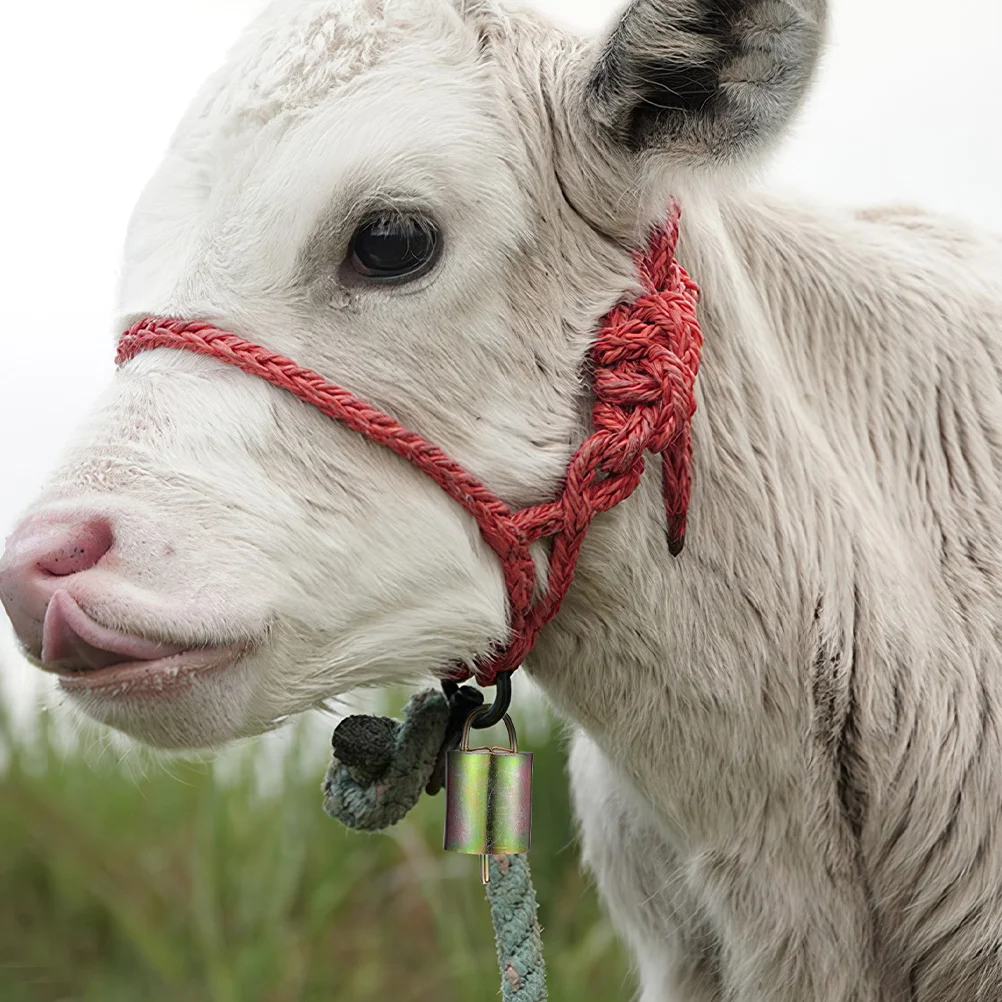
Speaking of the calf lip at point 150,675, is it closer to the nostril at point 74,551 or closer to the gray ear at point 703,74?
the nostril at point 74,551

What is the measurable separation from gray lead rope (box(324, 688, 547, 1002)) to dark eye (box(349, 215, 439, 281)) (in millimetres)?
869

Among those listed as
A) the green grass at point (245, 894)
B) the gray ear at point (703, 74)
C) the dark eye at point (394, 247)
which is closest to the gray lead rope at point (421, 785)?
the dark eye at point (394, 247)

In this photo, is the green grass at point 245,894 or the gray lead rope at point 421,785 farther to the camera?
the green grass at point 245,894

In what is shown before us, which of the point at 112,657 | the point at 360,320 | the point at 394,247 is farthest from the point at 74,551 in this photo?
the point at 394,247

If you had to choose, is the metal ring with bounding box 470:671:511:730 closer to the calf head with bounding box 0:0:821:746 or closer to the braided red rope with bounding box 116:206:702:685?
the braided red rope with bounding box 116:206:702:685

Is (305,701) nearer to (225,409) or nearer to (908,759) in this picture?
(225,409)

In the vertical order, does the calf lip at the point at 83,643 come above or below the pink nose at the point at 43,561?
below

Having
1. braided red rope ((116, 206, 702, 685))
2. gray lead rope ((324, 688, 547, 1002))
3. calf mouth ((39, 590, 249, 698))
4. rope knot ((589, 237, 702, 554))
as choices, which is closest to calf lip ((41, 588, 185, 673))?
calf mouth ((39, 590, 249, 698))

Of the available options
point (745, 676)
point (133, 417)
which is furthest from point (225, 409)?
point (745, 676)

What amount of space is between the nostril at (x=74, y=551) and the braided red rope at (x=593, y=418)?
367mm

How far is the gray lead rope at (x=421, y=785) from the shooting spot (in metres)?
2.51

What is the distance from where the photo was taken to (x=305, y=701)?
220 centimetres

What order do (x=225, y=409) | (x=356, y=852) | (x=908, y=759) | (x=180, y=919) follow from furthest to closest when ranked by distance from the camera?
1. (x=356, y=852)
2. (x=180, y=919)
3. (x=908, y=759)
4. (x=225, y=409)

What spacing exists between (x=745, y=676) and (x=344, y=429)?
2.89 feet
